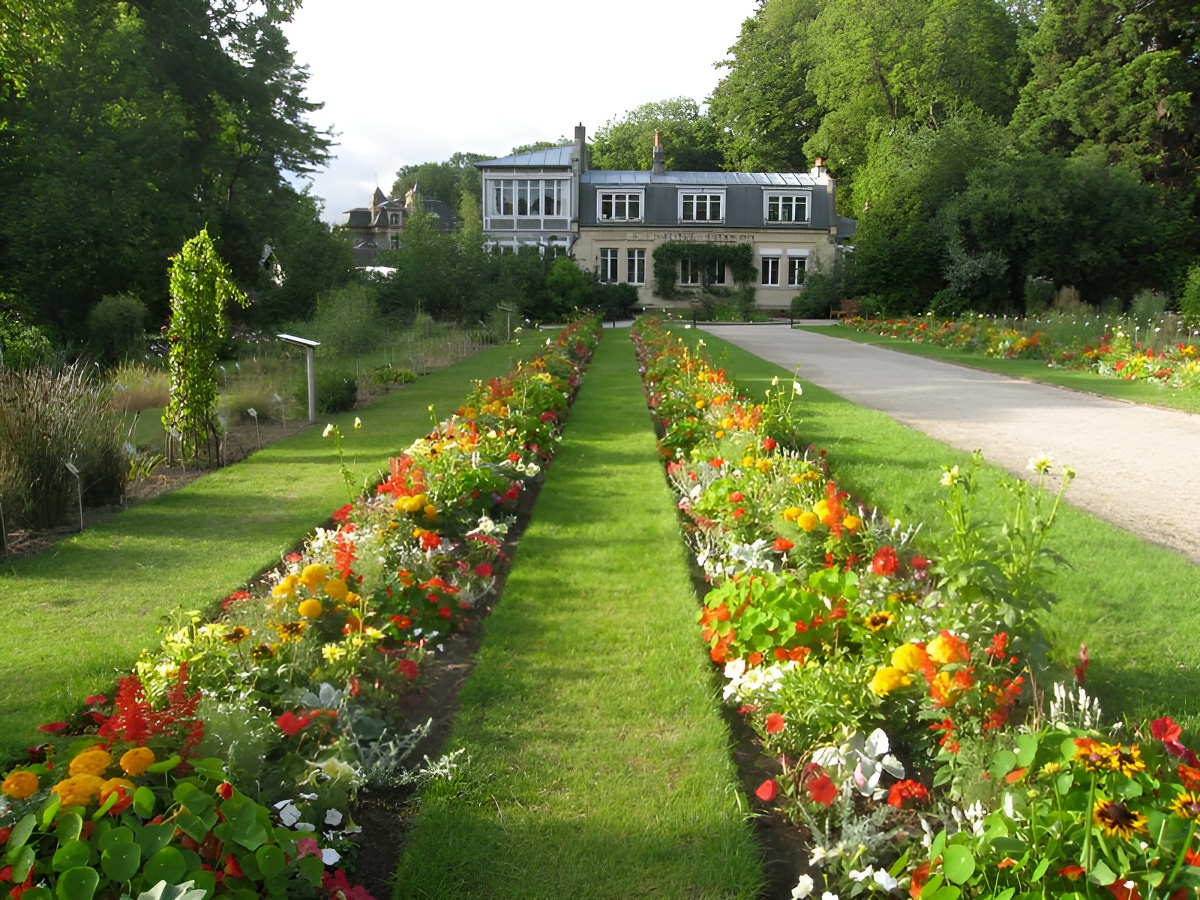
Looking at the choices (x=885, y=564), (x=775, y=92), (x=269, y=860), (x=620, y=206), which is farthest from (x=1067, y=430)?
(x=775, y=92)

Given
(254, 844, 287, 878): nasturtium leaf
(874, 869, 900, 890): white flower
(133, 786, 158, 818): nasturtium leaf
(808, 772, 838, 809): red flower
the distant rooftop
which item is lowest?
(874, 869, 900, 890): white flower

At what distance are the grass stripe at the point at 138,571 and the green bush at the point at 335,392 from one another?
2.52 meters

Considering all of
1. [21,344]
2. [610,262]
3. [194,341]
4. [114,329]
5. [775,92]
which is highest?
[775,92]

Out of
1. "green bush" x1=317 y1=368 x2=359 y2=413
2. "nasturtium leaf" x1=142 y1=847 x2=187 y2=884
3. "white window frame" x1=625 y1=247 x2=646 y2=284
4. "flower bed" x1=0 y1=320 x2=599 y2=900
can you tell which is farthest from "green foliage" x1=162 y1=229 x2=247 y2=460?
"white window frame" x1=625 y1=247 x2=646 y2=284

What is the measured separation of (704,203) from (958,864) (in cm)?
3941

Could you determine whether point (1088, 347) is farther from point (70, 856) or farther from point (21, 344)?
point (70, 856)

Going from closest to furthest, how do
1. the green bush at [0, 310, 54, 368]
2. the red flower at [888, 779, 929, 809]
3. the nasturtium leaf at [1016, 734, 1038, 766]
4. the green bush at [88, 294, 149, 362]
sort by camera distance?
the nasturtium leaf at [1016, 734, 1038, 766]
the red flower at [888, 779, 929, 809]
the green bush at [0, 310, 54, 368]
the green bush at [88, 294, 149, 362]

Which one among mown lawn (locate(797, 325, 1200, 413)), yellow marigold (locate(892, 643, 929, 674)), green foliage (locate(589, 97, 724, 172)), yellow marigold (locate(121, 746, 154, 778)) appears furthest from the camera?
green foliage (locate(589, 97, 724, 172))

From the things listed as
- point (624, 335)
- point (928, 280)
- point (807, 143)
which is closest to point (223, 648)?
point (624, 335)

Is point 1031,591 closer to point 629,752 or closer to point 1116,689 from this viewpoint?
Answer: point 1116,689

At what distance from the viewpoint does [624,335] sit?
2409cm

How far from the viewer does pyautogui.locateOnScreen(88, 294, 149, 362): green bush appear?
15320mm

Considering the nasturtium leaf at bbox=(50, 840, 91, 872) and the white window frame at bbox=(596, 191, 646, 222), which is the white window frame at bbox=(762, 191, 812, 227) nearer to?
the white window frame at bbox=(596, 191, 646, 222)

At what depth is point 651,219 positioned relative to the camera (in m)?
39.7
